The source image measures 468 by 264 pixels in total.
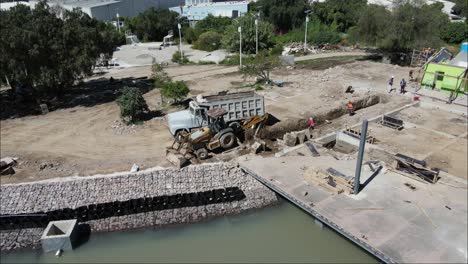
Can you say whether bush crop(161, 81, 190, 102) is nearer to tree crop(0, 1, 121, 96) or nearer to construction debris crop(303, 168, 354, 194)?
tree crop(0, 1, 121, 96)

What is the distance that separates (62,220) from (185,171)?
527 centimetres

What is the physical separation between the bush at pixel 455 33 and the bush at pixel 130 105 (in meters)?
→ 45.4

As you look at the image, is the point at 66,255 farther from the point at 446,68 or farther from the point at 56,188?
the point at 446,68

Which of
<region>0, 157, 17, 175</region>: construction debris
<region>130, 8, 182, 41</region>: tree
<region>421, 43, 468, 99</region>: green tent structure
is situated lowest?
<region>0, 157, 17, 175</region>: construction debris

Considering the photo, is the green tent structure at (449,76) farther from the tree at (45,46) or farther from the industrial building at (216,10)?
the industrial building at (216,10)

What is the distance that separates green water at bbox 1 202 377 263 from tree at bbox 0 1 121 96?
14.2 metres

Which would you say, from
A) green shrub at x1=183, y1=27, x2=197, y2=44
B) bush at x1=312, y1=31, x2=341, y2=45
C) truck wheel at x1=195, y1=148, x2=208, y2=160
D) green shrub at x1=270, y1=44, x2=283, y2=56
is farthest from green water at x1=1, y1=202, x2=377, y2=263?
green shrub at x1=183, y1=27, x2=197, y2=44

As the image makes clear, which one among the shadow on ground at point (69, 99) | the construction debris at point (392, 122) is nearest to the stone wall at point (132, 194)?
the construction debris at point (392, 122)

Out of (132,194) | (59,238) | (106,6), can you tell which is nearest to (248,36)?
(132,194)

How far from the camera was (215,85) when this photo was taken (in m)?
29.8

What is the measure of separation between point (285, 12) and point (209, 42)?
14490mm

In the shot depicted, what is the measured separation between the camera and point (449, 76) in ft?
80.1

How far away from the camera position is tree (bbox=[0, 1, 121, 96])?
22.2 metres

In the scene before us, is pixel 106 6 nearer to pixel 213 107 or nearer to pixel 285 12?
pixel 285 12
